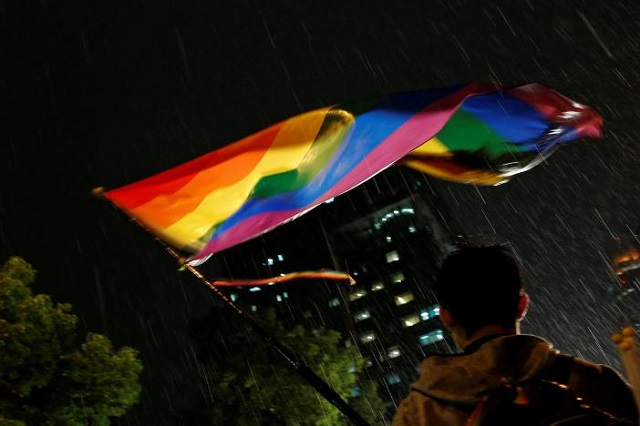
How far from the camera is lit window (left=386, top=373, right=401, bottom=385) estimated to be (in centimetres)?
8106

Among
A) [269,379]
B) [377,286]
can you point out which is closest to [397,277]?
[377,286]

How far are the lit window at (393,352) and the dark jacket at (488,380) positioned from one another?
8332 cm

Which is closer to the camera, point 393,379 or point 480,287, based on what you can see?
point 480,287

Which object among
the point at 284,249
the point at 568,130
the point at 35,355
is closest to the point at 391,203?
the point at 284,249

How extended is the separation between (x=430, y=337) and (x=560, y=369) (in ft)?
264

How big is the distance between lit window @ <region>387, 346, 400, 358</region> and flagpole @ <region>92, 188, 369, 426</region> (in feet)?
268

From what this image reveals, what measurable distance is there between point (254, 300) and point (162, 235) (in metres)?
65.9

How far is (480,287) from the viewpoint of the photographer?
7.16ft

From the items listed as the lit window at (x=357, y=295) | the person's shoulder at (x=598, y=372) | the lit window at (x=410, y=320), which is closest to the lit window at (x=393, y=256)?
the lit window at (x=357, y=295)

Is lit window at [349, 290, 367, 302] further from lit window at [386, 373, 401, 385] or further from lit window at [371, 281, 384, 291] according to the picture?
lit window at [386, 373, 401, 385]

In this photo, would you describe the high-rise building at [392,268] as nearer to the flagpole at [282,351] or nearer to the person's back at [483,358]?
the flagpole at [282,351]

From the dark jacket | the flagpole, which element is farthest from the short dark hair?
the flagpole

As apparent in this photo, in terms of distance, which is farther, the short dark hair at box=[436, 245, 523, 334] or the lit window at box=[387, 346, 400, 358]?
the lit window at box=[387, 346, 400, 358]

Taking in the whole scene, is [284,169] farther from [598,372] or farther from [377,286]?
[377,286]
